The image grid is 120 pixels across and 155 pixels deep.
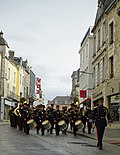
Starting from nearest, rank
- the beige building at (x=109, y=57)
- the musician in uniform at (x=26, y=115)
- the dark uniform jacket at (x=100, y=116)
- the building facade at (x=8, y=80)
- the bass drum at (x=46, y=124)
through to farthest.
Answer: the dark uniform jacket at (x=100, y=116)
the bass drum at (x=46, y=124)
the musician in uniform at (x=26, y=115)
the beige building at (x=109, y=57)
the building facade at (x=8, y=80)

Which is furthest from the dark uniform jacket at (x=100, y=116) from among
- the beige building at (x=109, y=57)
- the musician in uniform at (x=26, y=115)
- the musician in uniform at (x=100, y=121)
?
the beige building at (x=109, y=57)

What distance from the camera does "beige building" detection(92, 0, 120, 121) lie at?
88.7 feet

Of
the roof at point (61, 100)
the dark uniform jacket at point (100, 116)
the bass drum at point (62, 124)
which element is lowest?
the bass drum at point (62, 124)

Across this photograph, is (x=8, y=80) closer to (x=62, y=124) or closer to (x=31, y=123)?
(x=31, y=123)

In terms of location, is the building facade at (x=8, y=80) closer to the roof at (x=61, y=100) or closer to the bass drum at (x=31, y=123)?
the bass drum at (x=31, y=123)

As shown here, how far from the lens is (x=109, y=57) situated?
29.5m

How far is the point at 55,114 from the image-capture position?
22.4m

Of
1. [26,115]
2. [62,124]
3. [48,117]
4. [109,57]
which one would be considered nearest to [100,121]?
[62,124]

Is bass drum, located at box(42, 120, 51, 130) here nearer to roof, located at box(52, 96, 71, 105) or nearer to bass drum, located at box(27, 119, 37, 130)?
bass drum, located at box(27, 119, 37, 130)

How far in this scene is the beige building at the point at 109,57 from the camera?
27031 mm

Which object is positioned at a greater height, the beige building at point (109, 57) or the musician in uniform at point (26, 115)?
the beige building at point (109, 57)

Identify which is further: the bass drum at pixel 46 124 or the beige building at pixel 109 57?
the beige building at pixel 109 57

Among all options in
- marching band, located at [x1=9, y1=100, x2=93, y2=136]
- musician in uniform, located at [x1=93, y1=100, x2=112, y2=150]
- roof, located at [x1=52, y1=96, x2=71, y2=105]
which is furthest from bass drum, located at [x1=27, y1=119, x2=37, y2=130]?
roof, located at [x1=52, y1=96, x2=71, y2=105]

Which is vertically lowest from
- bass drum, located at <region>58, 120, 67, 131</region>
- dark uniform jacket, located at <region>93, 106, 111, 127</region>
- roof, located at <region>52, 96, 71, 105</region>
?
bass drum, located at <region>58, 120, 67, 131</region>
